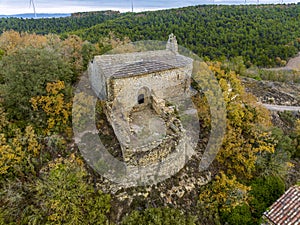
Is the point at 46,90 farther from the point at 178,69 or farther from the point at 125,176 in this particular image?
the point at 178,69

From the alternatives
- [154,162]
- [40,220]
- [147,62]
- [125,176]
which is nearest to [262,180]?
[154,162]

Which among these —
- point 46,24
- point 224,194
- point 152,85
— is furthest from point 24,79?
point 46,24

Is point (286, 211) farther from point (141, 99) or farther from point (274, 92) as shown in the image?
point (274, 92)

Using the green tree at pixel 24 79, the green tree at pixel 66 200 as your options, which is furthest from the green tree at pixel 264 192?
the green tree at pixel 24 79

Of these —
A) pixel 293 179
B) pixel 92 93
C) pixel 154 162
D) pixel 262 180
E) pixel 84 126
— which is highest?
pixel 92 93

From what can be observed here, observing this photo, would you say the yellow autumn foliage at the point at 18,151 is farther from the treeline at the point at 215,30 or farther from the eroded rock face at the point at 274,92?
the treeline at the point at 215,30

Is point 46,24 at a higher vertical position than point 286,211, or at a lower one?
higher
